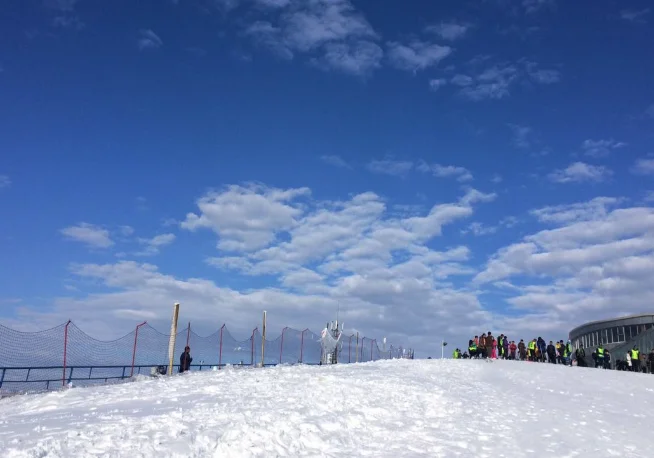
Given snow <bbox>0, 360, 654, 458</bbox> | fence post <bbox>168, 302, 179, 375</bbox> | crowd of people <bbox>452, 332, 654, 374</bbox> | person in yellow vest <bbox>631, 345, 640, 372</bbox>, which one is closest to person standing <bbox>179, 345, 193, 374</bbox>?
fence post <bbox>168, 302, 179, 375</bbox>

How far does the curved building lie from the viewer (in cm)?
4816

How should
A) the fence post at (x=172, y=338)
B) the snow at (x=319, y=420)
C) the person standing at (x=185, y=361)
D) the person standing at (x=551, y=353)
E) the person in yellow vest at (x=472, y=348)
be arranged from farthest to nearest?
the person in yellow vest at (x=472, y=348) → the person standing at (x=551, y=353) → the person standing at (x=185, y=361) → the fence post at (x=172, y=338) → the snow at (x=319, y=420)

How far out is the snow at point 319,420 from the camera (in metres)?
8.94

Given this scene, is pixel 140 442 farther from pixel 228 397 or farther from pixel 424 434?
pixel 424 434

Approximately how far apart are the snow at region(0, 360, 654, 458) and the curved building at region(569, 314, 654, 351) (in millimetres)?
32782

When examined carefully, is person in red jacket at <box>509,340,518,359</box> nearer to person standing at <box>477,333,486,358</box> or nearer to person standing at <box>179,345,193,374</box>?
person standing at <box>477,333,486,358</box>

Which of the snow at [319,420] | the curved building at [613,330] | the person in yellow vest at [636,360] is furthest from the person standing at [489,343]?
the curved building at [613,330]

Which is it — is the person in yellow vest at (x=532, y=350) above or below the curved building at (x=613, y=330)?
below

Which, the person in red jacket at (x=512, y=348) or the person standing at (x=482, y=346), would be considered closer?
the person standing at (x=482, y=346)

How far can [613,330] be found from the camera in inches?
2052

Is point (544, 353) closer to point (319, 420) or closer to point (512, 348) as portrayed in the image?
point (512, 348)

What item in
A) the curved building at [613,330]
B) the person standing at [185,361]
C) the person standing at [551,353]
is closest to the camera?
the person standing at [185,361]

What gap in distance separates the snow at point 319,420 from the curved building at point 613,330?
3278cm

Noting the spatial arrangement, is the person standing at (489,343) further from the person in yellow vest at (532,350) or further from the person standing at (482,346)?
the person in yellow vest at (532,350)
